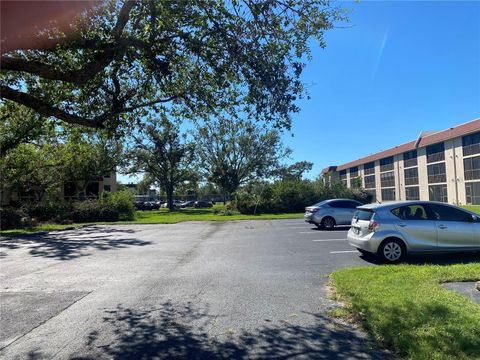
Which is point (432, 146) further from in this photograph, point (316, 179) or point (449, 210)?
point (449, 210)

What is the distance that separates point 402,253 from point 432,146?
57.0 meters

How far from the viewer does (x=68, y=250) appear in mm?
14227

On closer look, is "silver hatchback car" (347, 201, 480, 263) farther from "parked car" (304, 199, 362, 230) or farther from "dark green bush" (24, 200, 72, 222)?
"dark green bush" (24, 200, 72, 222)

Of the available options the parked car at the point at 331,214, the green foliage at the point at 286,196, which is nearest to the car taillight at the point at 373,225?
the parked car at the point at 331,214

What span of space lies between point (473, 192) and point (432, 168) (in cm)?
1000

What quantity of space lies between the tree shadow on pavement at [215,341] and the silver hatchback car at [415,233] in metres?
4.92

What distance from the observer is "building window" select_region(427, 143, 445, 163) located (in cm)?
5897

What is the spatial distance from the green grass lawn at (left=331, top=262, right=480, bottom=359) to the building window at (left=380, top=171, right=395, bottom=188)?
233ft

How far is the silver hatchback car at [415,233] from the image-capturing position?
10297 mm

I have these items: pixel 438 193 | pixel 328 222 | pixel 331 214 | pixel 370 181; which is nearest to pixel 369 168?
pixel 370 181

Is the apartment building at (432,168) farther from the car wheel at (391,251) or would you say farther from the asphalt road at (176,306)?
the asphalt road at (176,306)

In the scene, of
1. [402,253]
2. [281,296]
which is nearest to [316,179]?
[402,253]

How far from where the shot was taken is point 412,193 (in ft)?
227

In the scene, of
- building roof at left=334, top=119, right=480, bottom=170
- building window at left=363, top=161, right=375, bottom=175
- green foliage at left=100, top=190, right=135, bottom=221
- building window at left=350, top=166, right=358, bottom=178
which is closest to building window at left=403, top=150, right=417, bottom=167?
building roof at left=334, top=119, right=480, bottom=170
